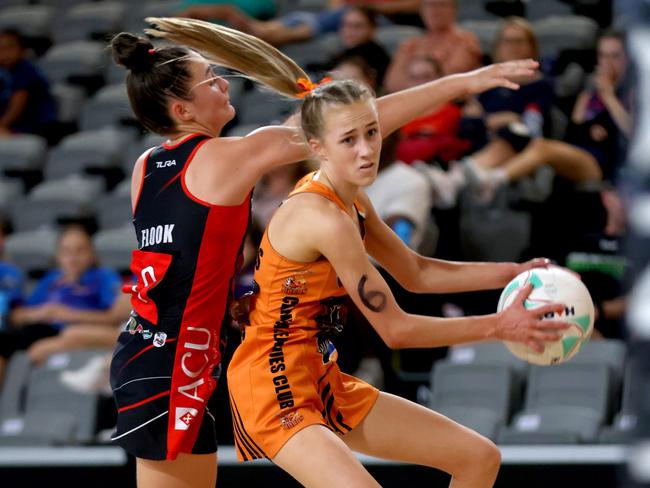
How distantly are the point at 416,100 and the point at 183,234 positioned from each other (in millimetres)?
776

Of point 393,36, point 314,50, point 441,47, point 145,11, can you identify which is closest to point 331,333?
point 441,47

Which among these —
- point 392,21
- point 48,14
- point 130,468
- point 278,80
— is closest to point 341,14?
point 392,21

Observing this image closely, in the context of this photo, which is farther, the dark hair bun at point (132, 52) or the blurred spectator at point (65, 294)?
the blurred spectator at point (65, 294)

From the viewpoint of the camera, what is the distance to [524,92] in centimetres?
666

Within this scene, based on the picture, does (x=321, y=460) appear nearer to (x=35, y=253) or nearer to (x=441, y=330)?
(x=441, y=330)

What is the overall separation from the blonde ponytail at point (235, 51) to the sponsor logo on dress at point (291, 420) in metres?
0.93

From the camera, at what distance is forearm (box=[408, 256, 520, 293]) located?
3467 mm

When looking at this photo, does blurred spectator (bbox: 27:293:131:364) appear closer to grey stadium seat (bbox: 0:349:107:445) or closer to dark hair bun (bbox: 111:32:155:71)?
grey stadium seat (bbox: 0:349:107:445)

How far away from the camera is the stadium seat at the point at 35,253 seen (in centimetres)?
736

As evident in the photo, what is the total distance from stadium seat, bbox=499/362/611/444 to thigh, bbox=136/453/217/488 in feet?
7.09


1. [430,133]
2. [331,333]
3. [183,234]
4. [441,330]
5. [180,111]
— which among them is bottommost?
[430,133]

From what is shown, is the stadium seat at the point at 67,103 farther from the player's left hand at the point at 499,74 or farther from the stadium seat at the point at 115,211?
the player's left hand at the point at 499,74

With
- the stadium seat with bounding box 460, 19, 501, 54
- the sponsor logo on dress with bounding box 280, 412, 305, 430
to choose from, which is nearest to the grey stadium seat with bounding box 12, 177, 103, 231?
the stadium seat with bounding box 460, 19, 501, 54

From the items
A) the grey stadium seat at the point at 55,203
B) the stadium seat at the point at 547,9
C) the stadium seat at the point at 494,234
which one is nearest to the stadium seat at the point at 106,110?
the grey stadium seat at the point at 55,203
